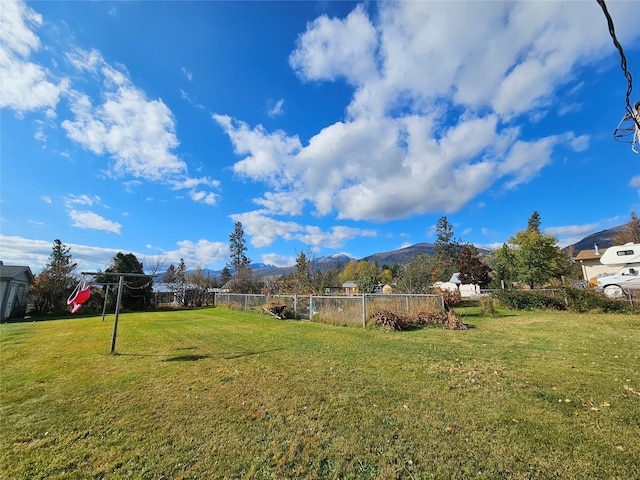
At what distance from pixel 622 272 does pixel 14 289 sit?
137ft

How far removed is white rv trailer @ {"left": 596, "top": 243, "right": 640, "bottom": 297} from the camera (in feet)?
47.8

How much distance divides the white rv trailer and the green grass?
10.3 meters

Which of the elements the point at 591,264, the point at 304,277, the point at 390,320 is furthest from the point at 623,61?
the point at 591,264

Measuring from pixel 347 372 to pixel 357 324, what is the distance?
6.24 metres

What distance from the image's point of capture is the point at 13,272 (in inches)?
747

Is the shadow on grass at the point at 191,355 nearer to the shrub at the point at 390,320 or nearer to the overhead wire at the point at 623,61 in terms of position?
the shrub at the point at 390,320

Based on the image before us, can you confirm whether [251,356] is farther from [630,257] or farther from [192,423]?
[630,257]

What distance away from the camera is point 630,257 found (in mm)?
22766

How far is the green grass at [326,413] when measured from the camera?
8.80 ft

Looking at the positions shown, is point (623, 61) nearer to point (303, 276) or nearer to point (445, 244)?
point (303, 276)

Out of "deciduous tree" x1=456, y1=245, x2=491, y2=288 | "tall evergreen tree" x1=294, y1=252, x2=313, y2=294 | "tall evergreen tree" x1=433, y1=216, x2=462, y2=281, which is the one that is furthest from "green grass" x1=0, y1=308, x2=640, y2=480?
"tall evergreen tree" x1=433, y1=216, x2=462, y2=281

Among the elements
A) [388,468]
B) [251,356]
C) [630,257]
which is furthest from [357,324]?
[630,257]

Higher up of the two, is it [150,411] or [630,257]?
[630,257]

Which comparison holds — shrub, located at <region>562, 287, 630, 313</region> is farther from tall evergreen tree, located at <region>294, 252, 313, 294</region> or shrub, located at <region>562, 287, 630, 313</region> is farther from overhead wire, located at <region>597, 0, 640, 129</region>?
tall evergreen tree, located at <region>294, 252, 313, 294</region>
